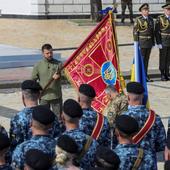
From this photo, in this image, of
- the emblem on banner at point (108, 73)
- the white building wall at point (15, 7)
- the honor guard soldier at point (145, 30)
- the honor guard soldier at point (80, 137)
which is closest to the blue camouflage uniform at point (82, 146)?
Answer: the honor guard soldier at point (80, 137)

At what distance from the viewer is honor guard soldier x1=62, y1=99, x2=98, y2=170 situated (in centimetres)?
575

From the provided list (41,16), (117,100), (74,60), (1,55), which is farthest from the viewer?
(41,16)

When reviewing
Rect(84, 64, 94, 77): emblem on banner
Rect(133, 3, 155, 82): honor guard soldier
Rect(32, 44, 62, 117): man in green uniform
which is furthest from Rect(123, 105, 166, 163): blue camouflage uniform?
Rect(133, 3, 155, 82): honor guard soldier

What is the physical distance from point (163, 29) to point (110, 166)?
472 inches

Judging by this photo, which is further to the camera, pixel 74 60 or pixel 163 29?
pixel 163 29

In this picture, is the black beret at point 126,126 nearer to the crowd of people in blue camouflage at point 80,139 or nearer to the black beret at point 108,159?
the crowd of people in blue camouflage at point 80,139

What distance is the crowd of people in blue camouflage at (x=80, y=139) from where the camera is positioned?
5.02m

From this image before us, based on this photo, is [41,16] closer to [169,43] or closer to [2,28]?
[2,28]

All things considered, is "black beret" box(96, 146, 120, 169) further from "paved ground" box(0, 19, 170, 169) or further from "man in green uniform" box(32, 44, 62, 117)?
"man in green uniform" box(32, 44, 62, 117)

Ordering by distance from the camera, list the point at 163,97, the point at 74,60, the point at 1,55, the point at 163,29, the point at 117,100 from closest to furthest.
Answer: the point at 117,100
the point at 74,60
the point at 163,97
the point at 163,29
the point at 1,55

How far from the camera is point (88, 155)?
228 inches

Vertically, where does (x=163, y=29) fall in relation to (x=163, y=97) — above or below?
above

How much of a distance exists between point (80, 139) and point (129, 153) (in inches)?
19.4

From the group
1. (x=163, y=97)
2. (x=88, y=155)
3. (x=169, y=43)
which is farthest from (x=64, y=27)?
(x=88, y=155)
